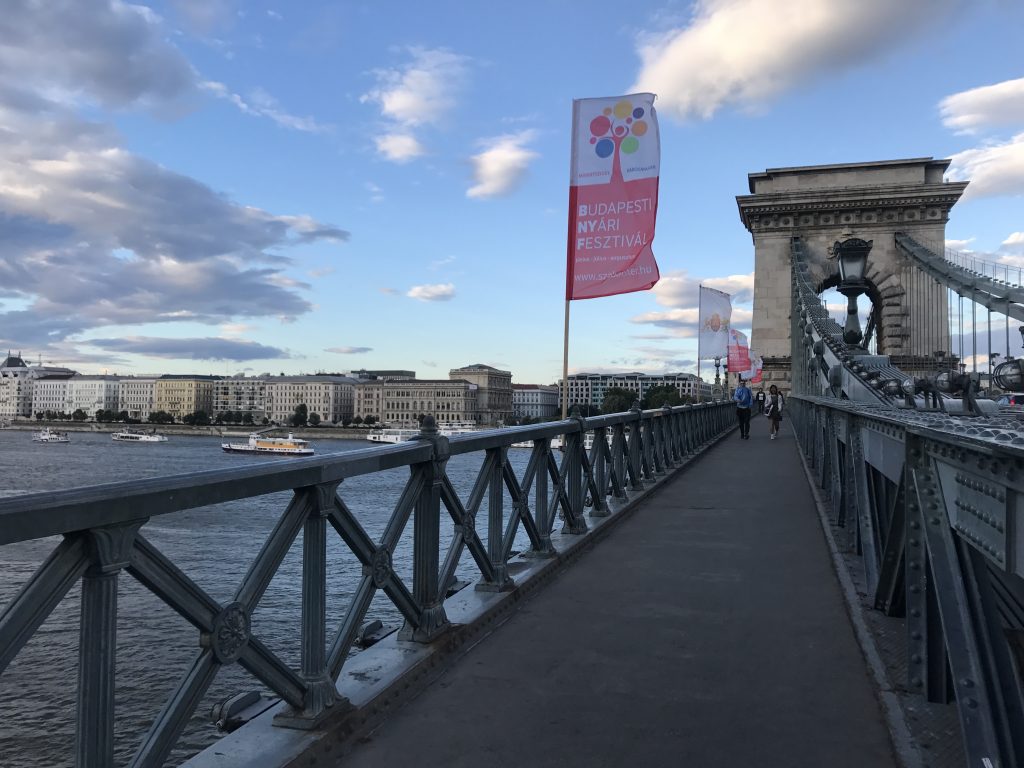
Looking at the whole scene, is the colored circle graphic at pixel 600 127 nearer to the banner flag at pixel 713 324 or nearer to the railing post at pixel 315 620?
the railing post at pixel 315 620

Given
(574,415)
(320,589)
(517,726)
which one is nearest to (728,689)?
(517,726)

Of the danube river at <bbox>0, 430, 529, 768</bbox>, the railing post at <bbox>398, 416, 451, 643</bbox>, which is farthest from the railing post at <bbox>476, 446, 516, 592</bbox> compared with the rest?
the danube river at <bbox>0, 430, 529, 768</bbox>

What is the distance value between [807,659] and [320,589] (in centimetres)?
240

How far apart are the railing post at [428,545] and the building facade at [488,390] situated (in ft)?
479

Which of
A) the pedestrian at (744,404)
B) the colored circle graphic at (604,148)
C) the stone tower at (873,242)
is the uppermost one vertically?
the stone tower at (873,242)

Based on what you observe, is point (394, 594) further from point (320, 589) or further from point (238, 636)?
point (238, 636)

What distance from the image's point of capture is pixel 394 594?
3.52 meters

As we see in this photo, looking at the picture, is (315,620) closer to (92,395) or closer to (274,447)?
(274,447)

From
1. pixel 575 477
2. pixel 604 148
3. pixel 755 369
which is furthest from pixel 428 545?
pixel 755 369

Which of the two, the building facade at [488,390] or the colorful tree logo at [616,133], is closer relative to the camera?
the colorful tree logo at [616,133]

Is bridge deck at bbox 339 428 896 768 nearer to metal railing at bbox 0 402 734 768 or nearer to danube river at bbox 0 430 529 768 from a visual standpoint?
metal railing at bbox 0 402 734 768

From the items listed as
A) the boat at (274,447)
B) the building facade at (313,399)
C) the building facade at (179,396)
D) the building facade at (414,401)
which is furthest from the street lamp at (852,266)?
the building facade at (179,396)

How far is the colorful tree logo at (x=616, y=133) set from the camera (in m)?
8.09

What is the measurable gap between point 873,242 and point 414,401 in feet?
408
